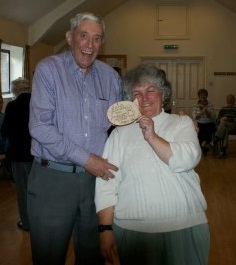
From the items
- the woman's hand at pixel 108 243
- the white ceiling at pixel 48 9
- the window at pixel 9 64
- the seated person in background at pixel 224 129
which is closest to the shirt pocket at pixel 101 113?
the woman's hand at pixel 108 243

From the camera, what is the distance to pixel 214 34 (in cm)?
1073

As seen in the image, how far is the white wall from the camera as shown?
35.1 feet

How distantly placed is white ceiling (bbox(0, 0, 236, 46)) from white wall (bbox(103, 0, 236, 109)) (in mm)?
311

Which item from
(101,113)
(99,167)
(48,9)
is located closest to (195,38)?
(48,9)

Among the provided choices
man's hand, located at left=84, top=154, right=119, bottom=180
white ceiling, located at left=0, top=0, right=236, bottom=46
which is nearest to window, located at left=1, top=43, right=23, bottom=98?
white ceiling, located at left=0, top=0, right=236, bottom=46

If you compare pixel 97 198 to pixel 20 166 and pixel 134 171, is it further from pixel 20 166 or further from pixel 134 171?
pixel 20 166

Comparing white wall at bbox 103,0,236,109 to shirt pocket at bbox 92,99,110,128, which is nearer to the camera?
shirt pocket at bbox 92,99,110,128

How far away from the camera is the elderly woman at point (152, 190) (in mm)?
1609

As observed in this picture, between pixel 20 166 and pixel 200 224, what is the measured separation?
2532 mm

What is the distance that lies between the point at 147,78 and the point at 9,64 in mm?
6874

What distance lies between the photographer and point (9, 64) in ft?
26.7

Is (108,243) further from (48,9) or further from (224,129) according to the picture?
(48,9)

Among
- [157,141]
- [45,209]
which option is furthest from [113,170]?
[45,209]

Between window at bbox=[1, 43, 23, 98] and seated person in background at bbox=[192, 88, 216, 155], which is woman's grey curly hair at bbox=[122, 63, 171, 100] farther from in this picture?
seated person in background at bbox=[192, 88, 216, 155]
